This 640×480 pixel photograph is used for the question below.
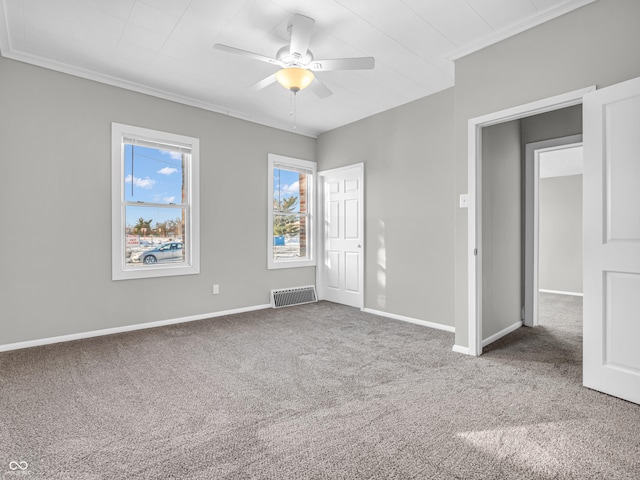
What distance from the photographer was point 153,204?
4.05 metres

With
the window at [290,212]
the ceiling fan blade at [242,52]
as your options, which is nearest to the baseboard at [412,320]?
the window at [290,212]

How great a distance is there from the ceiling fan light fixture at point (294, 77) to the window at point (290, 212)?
7.84ft

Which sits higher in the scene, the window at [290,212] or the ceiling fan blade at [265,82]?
the ceiling fan blade at [265,82]

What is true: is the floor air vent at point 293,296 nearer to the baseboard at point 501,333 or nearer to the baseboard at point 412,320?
the baseboard at point 412,320

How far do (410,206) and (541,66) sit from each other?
1.99 meters

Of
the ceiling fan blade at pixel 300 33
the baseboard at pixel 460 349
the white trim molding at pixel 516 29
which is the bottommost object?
the baseboard at pixel 460 349

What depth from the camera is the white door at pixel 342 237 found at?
16.5 feet

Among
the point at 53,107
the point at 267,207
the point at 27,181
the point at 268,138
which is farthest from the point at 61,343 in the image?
the point at 268,138

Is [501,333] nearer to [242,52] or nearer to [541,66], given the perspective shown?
[541,66]

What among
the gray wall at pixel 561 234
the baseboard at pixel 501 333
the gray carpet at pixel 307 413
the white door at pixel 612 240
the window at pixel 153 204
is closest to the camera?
the gray carpet at pixel 307 413

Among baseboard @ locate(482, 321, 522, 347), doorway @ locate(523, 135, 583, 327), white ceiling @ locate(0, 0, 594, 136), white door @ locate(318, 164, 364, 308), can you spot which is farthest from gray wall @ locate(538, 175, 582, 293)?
white ceiling @ locate(0, 0, 594, 136)

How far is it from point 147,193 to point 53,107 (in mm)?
1168

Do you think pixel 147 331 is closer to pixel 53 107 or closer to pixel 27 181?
pixel 27 181

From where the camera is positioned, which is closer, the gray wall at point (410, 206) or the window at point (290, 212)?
the gray wall at point (410, 206)
